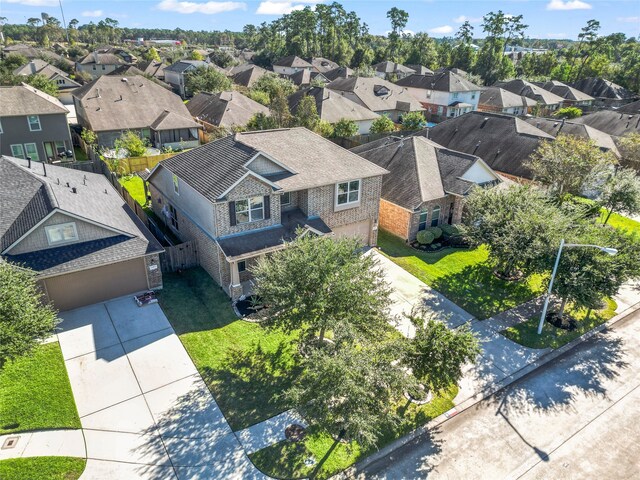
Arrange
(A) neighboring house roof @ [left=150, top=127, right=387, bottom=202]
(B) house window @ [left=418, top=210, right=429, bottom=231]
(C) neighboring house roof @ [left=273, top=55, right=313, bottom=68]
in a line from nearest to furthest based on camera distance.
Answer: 1. (A) neighboring house roof @ [left=150, top=127, right=387, bottom=202]
2. (B) house window @ [left=418, top=210, right=429, bottom=231]
3. (C) neighboring house roof @ [left=273, top=55, right=313, bottom=68]

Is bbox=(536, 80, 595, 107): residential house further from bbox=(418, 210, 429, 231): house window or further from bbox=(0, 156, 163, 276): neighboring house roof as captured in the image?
bbox=(0, 156, 163, 276): neighboring house roof

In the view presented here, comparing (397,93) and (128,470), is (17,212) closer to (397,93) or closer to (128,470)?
(128,470)

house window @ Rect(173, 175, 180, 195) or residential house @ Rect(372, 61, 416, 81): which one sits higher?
residential house @ Rect(372, 61, 416, 81)

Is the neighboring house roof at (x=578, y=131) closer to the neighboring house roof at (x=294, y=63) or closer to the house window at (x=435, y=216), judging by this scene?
the house window at (x=435, y=216)

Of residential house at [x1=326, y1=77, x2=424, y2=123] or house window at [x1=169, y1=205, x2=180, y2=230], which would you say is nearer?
house window at [x1=169, y1=205, x2=180, y2=230]

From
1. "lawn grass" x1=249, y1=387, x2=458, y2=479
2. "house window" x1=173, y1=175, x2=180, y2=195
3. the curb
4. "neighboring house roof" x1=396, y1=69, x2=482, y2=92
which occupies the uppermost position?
"neighboring house roof" x1=396, y1=69, x2=482, y2=92

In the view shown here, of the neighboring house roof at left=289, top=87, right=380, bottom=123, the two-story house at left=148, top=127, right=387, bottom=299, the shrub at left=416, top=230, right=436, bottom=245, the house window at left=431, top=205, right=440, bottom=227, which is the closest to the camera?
the two-story house at left=148, top=127, right=387, bottom=299

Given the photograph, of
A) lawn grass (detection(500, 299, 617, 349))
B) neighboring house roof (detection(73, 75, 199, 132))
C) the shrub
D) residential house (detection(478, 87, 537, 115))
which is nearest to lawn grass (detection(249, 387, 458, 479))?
lawn grass (detection(500, 299, 617, 349))

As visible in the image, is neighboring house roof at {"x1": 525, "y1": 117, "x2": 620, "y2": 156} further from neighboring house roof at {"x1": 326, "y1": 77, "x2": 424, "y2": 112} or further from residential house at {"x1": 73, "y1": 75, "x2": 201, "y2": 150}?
residential house at {"x1": 73, "y1": 75, "x2": 201, "y2": 150}

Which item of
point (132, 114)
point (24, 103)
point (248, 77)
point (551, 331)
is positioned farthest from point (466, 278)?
point (248, 77)
